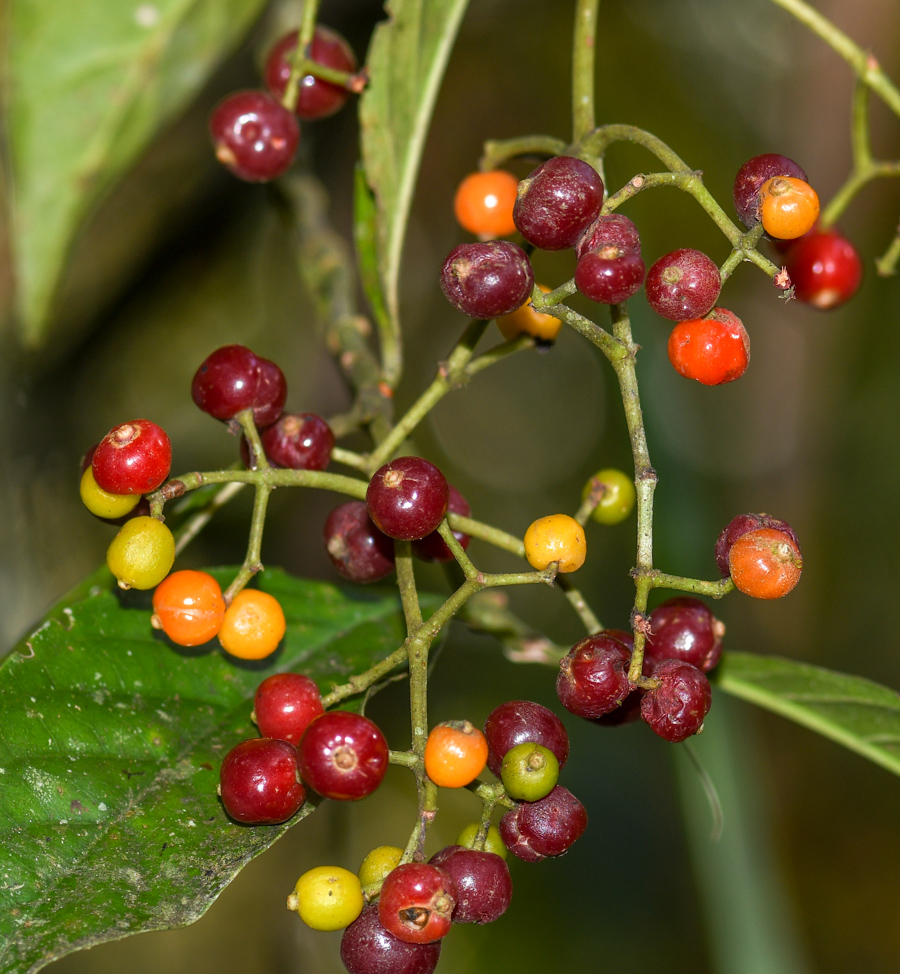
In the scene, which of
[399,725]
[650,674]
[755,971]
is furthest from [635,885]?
[650,674]

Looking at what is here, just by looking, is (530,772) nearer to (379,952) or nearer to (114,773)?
(379,952)

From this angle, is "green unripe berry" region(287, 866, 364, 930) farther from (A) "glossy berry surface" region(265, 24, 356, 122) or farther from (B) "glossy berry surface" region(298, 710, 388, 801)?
(A) "glossy berry surface" region(265, 24, 356, 122)

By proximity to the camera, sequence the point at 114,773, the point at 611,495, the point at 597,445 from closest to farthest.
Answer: the point at 114,773, the point at 611,495, the point at 597,445

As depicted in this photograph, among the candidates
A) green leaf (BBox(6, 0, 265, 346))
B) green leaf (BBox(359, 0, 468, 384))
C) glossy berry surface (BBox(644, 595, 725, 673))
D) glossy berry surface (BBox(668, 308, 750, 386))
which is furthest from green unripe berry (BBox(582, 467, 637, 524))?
green leaf (BBox(6, 0, 265, 346))

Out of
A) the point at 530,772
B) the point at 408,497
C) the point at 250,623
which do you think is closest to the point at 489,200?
the point at 408,497

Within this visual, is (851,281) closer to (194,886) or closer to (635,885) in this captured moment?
(194,886)
